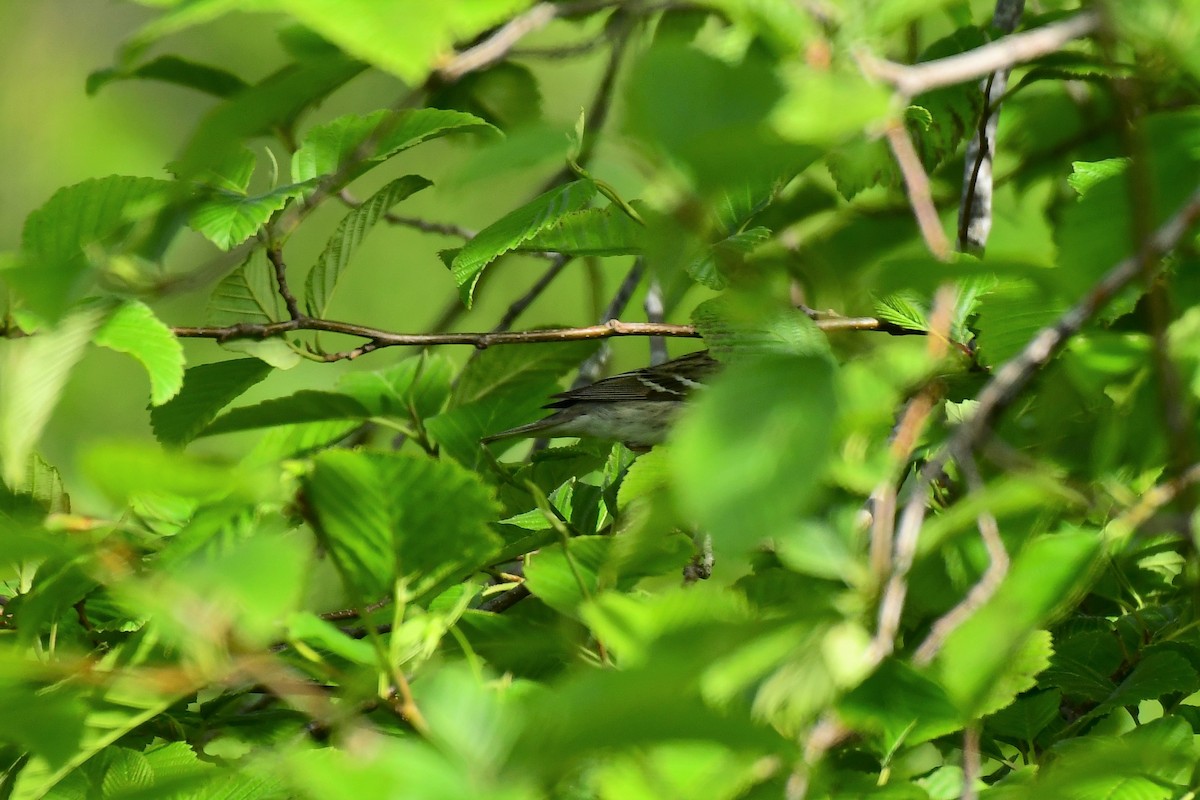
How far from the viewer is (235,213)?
1513 millimetres

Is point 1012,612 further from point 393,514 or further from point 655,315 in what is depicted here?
point 655,315

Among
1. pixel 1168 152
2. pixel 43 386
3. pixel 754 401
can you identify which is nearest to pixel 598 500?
pixel 43 386

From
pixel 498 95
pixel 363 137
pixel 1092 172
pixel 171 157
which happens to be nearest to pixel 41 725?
pixel 363 137

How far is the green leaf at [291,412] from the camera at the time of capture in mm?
1327

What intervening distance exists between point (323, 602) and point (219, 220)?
Result: 74 centimetres

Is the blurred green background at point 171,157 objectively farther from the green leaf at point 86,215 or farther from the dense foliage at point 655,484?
the green leaf at point 86,215

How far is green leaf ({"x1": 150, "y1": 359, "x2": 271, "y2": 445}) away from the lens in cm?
164

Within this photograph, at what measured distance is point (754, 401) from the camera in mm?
686

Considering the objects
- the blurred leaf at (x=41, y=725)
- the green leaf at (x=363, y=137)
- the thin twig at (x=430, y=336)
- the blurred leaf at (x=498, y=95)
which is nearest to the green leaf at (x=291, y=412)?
the thin twig at (x=430, y=336)

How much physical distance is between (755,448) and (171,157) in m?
5.29

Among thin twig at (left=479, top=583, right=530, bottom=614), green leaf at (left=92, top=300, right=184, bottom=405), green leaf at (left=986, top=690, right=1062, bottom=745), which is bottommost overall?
thin twig at (left=479, top=583, right=530, bottom=614)

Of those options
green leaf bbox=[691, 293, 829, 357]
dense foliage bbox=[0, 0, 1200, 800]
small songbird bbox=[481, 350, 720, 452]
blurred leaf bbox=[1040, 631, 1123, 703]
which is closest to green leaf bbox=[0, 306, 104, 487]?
dense foliage bbox=[0, 0, 1200, 800]

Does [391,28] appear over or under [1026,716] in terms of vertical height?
over

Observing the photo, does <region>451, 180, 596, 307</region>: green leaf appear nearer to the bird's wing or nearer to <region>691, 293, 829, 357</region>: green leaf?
<region>691, 293, 829, 357</region>: green leaf
